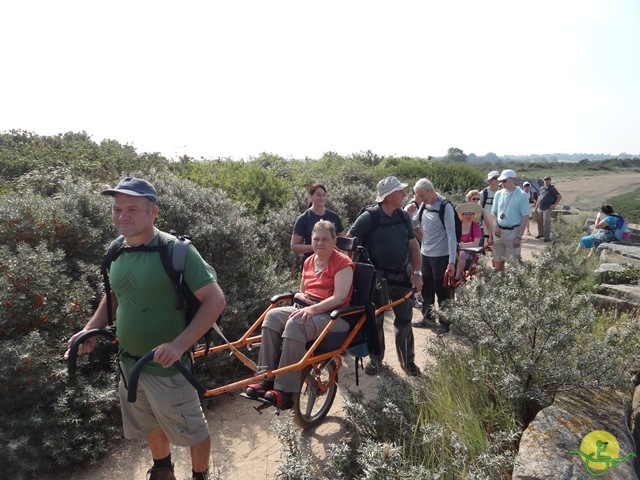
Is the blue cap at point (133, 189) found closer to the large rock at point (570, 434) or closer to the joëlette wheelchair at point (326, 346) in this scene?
the joëlette wheelchair at point (326, 346)

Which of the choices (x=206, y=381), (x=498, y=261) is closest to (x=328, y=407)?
(x=206, y=381)

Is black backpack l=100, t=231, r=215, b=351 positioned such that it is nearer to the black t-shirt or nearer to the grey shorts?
the grey shorts

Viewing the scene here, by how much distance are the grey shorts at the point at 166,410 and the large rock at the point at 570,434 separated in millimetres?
1993

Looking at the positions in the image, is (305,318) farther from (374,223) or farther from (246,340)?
(374,223)

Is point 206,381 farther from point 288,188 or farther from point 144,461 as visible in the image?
point 288,188

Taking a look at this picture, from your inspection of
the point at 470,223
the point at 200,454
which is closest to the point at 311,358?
the point at 200,454

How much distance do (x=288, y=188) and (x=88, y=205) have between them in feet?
21.4

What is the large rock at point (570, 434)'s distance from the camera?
8.63 feet

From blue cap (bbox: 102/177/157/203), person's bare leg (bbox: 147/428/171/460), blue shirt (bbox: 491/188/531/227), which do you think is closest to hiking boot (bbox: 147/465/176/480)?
person's bare leg (bbox: 147/428/171/460)

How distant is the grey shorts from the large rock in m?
1.99

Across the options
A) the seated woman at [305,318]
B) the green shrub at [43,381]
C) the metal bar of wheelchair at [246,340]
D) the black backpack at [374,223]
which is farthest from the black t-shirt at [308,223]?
the green shrub at [43,381]

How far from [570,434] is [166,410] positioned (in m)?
2.57

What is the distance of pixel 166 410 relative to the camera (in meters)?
2.79

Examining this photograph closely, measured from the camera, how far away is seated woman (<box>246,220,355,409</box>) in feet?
10.9
